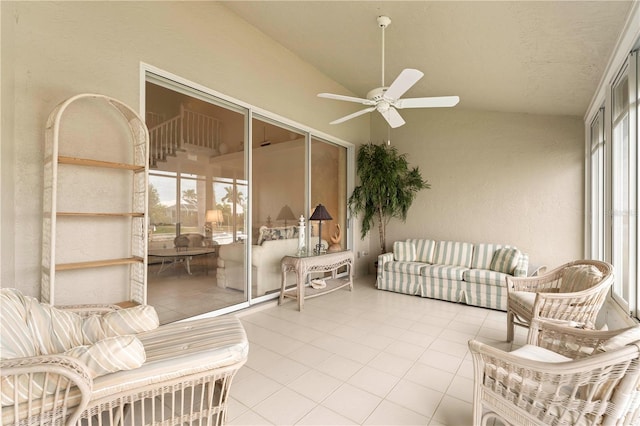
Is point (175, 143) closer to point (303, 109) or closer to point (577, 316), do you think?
point (303, 109)

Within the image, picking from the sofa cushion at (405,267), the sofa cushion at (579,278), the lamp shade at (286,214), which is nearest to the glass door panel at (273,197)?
the lamp shade at (286,214)

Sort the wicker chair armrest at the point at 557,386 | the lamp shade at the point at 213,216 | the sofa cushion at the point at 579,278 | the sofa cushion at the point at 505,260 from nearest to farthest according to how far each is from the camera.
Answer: the wicker chair armrest at the point at 557,386 → the sofa cushion at the point at 579,278 → the lamp shade at the point at 213,216 → the sofa cushion at the point at 505,260

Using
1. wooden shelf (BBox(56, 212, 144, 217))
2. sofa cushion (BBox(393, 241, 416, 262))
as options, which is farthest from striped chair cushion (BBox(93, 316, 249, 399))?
sofa cushion (BBox(393, 241, 416, 262))

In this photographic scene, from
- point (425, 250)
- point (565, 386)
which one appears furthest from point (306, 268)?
point (565, 386)

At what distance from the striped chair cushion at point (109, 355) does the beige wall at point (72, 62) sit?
3.70ft

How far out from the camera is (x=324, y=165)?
5.40 m

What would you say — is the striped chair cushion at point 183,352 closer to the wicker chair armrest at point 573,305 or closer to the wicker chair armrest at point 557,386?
the wicker chair armrest at point 557,386

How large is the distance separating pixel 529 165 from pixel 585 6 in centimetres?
294

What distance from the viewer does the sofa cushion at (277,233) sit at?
4.14 metres

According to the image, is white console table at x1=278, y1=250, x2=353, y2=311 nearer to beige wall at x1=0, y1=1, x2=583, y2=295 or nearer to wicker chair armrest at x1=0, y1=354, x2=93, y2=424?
beige wall at x1=0, y1=1, x2=583, y2=295

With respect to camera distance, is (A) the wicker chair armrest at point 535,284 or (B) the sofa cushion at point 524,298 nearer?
(B) the sofa cushion at point 524,298

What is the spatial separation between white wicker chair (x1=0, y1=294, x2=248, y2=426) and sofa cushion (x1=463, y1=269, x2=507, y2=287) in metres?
3.49

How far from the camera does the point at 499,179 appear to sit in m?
4.86

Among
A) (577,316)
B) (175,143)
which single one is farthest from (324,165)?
(577,316)
